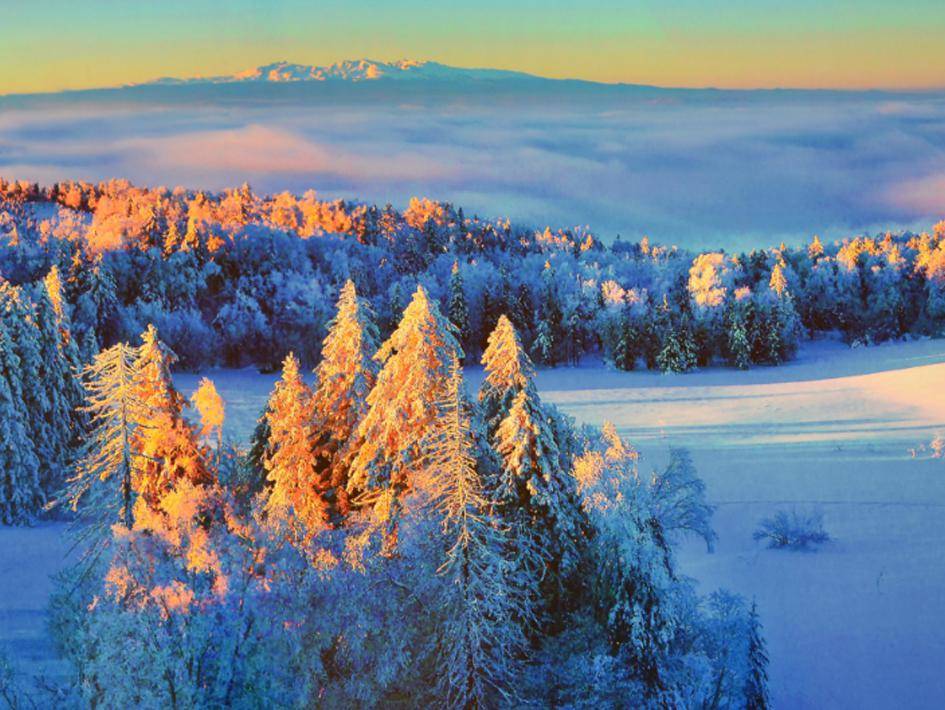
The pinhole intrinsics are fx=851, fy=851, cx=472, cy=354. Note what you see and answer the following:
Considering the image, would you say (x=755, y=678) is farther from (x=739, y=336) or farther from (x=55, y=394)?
(x=739, y=336)

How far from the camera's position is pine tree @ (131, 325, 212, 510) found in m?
26.1

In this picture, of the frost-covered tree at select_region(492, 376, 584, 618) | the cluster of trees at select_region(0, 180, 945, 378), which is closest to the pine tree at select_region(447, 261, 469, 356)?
the cluster of trees at select_region(0, 180, 945, 378)

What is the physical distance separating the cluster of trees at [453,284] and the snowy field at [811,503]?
6134 millimetres

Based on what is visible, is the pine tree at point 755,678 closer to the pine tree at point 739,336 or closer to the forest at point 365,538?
the forest at point 365,538

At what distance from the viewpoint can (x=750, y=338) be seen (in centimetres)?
8631

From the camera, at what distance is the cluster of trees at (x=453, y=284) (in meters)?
86.9

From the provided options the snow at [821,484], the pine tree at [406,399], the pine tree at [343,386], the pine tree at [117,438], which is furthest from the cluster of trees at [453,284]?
the pine tree at [406,399]

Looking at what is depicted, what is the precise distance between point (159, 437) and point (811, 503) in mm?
31746

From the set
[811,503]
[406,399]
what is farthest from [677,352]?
[406,399]

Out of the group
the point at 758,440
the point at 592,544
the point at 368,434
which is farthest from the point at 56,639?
the point at 758,440

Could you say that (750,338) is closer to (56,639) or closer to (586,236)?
(586,236)

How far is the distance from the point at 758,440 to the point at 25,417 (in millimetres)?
43066

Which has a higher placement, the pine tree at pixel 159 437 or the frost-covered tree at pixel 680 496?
the pine tree at pixel 159 437

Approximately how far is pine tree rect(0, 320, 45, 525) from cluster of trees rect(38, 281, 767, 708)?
48.3ft
